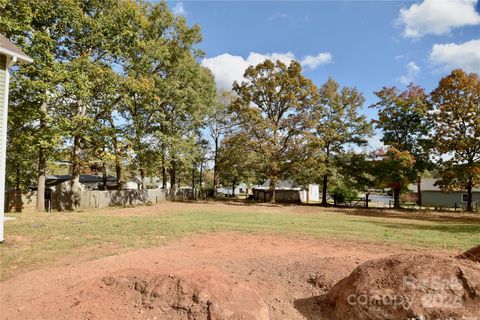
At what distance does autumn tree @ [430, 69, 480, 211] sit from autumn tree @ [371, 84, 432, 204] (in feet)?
4.24

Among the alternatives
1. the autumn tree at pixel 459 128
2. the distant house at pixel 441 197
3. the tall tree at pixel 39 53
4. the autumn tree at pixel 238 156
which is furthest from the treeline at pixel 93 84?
the distant house at pixel 441 197

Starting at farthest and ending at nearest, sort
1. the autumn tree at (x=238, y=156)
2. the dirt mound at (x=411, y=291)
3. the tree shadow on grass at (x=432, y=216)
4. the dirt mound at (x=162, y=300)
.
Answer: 1. the autumn tree at (x=238, y=156)
2. the tree shadow on grass at (x=432, y=216)
3. the dirt mound at (x=162, y=300)
4. the dirt mound at (x=411, y=291)

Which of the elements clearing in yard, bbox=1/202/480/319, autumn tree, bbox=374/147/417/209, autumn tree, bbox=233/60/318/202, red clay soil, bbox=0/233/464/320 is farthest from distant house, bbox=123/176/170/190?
red clay soil, bbox=0/233/464/320

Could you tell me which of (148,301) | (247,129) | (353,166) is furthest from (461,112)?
(148,301)

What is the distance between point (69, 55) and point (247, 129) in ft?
55.3

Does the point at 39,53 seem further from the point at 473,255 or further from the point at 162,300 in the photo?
the point at 473,255

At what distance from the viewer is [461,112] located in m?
27.0

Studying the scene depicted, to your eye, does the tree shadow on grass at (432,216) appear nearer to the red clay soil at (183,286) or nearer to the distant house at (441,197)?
the red clay soil at (183,286)

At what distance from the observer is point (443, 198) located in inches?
1631

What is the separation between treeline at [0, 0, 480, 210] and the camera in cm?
1786

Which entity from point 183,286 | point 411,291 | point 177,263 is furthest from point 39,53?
point 411,291

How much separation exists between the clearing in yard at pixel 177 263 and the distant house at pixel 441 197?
32117 millimetres

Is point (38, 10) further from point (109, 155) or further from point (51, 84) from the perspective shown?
point (109, 155)

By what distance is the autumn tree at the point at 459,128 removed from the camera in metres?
26.4
